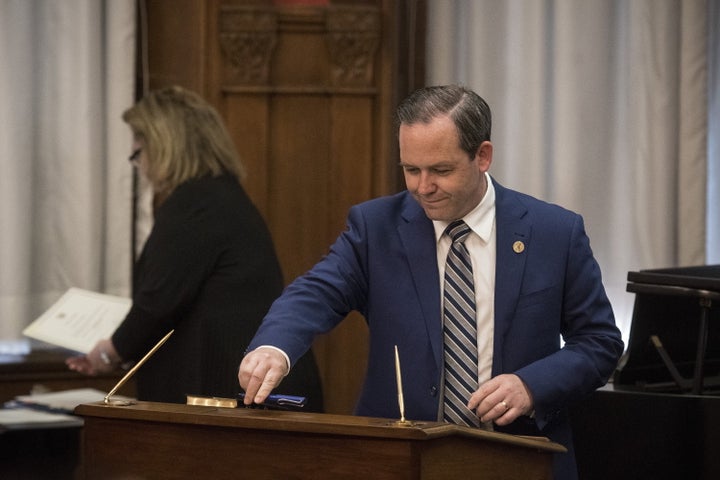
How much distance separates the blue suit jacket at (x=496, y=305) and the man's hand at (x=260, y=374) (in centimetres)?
17

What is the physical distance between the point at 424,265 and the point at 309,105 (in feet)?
7.13

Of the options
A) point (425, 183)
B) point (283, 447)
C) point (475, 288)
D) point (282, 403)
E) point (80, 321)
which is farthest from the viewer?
point (80, 321)

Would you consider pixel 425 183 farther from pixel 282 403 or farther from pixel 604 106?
pixel 604 106

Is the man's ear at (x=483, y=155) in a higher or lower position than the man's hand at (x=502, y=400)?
higher

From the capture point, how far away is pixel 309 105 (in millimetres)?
4980

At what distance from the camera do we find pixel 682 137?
210 inches

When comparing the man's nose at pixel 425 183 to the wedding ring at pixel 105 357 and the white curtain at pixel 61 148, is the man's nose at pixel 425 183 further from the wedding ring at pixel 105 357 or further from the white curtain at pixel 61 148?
the white curtain at pixel 61 148

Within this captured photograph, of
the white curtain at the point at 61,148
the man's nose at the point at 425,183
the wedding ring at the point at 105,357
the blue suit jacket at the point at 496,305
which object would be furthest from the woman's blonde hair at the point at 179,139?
the man's nose at the point at 425,183

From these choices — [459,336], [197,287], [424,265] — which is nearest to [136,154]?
[197,287]

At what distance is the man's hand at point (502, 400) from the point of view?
2.63 metres

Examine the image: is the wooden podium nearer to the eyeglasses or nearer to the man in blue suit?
the man in blue suit

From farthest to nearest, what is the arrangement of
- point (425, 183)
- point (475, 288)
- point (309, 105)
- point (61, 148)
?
1. point (61, 148)
2. point (309, 105)
3. point (475, 288)
4. point (425, 183)

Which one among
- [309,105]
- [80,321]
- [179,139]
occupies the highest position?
[309,105]

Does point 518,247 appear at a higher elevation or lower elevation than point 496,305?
higher
